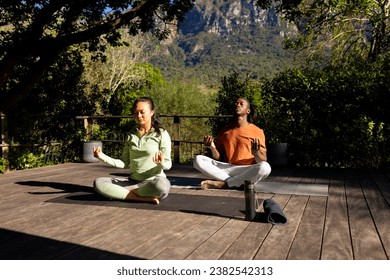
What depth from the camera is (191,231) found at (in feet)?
9.68

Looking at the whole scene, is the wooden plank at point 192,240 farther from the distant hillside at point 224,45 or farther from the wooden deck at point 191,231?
the distant hillside at point 224,45

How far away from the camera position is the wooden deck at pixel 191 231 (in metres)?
2.45

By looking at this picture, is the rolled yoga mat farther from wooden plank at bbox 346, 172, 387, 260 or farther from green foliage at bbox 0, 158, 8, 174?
green foliage at bbox 0, 158, 8, 174

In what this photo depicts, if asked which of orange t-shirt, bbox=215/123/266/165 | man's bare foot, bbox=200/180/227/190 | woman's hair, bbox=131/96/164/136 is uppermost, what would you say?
woman's hair, bbox=131/96/164/136

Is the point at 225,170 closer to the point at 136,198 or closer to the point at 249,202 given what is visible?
the point at 136,198

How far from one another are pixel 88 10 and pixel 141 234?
7193mm

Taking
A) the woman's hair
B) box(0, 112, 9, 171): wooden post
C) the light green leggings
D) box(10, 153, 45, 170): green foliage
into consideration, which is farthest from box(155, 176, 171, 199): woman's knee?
box(10, 153, 45, 170): green foliage

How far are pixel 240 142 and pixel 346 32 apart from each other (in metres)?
12.4

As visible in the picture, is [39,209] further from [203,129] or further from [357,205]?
[203,129]

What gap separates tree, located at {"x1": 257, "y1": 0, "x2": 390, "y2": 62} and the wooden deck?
9.98 m

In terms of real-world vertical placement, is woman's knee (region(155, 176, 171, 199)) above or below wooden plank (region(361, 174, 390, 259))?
above

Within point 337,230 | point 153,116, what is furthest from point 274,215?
point 153,116

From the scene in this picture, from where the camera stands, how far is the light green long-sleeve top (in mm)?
3951

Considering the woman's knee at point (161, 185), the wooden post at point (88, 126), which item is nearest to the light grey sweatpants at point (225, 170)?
the woman's knee at point (161, 185)
